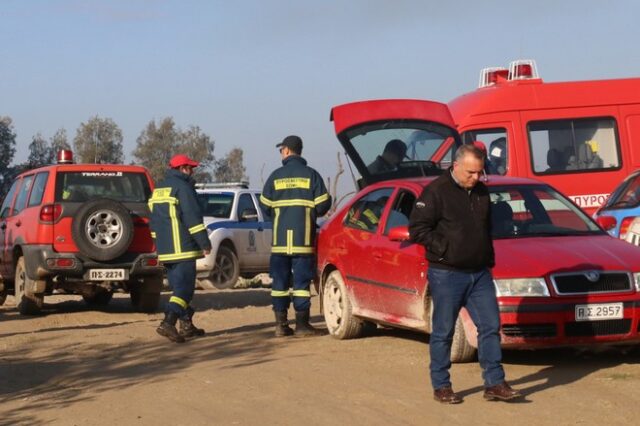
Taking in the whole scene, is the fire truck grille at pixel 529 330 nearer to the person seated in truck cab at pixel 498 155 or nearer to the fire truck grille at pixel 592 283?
the fire truck grille at pixel 592 283

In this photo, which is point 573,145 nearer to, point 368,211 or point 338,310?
point 368,211

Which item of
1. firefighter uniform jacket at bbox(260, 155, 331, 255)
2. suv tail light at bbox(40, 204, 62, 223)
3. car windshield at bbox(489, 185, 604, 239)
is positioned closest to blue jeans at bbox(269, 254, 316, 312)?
firefighter uniform jacket at bbox(260, 155, 331, 255)

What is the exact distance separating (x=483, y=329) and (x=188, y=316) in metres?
5.05

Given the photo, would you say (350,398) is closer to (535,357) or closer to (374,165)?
(535,357)

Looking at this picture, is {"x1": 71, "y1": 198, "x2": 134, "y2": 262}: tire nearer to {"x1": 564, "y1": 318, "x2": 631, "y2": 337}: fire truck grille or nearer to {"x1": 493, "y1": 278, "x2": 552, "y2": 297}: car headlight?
{"x1": 493, "y1": 278, "x2": 552, "y2": 297}: car headlight

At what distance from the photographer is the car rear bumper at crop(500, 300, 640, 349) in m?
9.51

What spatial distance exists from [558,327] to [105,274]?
7061 mm

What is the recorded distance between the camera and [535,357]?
10.6m

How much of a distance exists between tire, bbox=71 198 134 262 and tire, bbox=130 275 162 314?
933mm

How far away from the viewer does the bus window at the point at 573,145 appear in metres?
17.8

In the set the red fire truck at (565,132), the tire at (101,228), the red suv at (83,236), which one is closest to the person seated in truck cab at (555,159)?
the red fire truck at (565,132)

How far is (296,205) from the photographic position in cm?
1244

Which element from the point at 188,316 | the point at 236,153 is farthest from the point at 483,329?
the point at 236,153

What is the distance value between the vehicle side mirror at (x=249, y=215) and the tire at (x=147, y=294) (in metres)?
5.34
